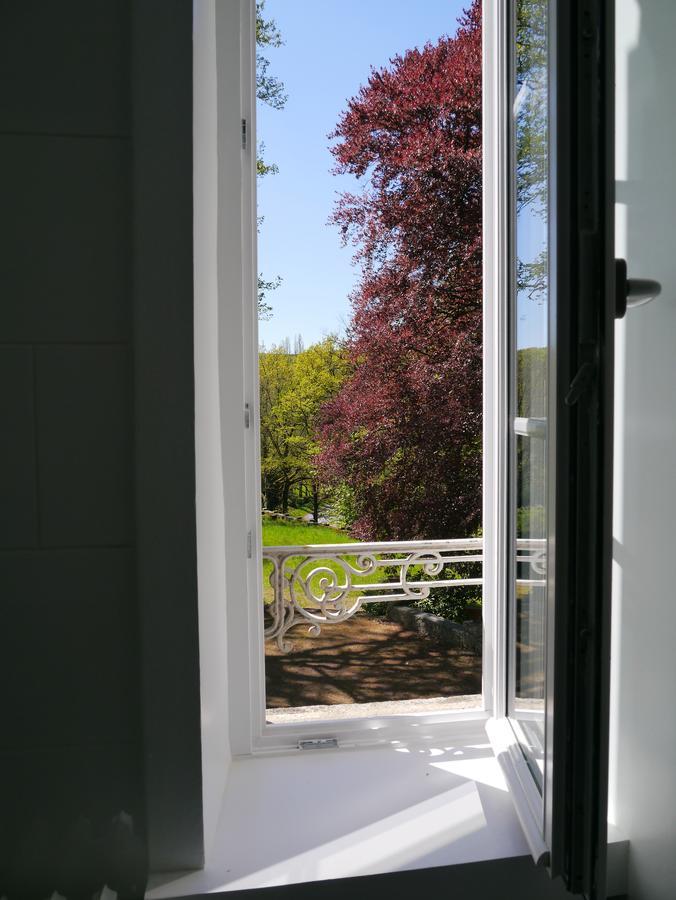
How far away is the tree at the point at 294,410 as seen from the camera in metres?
3.23

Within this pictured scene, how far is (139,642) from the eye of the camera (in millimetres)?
857

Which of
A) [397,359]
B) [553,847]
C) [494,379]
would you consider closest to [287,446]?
[397,359]

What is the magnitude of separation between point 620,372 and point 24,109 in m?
0.95

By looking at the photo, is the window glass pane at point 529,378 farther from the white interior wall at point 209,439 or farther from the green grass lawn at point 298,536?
the green grass lawn at point 298,536

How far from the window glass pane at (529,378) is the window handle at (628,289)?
0.10 metres

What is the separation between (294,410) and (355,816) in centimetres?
250

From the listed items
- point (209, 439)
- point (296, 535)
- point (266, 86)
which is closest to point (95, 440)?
point (209, 439)

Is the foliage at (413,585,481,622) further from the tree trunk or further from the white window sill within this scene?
the white window sill

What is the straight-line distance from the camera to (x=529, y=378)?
0.93 m

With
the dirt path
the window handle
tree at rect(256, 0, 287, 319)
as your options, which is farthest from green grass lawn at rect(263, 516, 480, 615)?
the window handle

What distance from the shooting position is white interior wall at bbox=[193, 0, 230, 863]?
0.91m

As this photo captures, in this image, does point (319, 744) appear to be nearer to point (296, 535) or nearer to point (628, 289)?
point (628, 289)

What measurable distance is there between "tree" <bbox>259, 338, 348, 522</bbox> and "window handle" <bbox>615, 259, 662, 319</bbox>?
2489 millimetres

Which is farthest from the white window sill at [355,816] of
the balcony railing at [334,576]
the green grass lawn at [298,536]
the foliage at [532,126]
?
the green grass lawn at [298,536]
